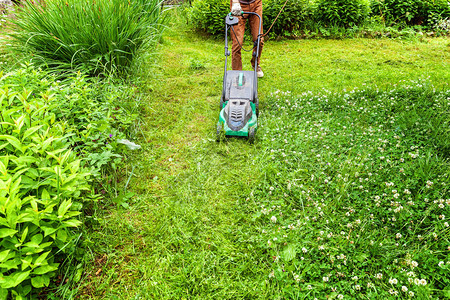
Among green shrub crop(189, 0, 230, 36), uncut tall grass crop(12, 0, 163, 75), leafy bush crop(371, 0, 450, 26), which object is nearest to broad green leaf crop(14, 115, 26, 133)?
uncut tall grass crop(12, 0, 163, 75)

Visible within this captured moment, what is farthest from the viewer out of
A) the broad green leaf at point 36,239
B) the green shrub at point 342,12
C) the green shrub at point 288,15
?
the green shrub at point 342,12

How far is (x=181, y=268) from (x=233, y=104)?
6.08 feet

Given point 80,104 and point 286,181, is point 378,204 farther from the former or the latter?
point 80,104

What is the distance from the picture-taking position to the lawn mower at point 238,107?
9.80 feet

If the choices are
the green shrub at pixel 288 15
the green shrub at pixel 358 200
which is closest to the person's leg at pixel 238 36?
the green shrub at pixel 358 200

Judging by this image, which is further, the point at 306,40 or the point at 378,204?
the point at 306,40

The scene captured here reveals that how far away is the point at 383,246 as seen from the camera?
5.89 feet

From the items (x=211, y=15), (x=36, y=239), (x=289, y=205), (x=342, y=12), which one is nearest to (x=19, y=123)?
(x=36, y=239)

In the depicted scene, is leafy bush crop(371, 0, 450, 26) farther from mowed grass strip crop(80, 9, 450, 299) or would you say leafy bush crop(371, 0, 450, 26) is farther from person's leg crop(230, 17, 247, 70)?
person's leg crop(230, 17, 247, 70)

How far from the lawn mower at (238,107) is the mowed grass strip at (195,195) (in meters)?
0.16

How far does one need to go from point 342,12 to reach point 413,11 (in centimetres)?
189

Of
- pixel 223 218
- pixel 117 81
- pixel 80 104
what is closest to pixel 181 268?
pixel 223 218

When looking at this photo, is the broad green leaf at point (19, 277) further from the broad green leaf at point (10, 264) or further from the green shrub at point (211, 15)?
the green shrub at point (211, 15)

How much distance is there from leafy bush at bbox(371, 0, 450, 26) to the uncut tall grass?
6648 millimetres
